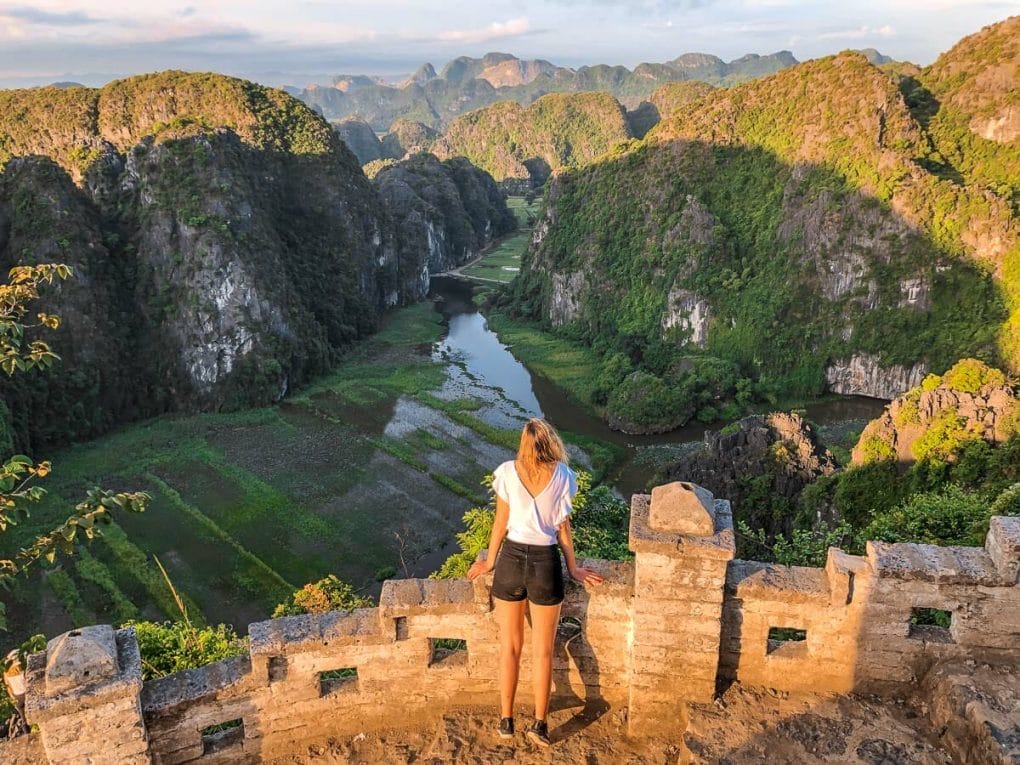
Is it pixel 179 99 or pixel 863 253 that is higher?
pixel 179 99

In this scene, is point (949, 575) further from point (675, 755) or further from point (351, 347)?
point (351, 347)

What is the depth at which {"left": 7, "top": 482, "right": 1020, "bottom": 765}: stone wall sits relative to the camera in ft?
19.2

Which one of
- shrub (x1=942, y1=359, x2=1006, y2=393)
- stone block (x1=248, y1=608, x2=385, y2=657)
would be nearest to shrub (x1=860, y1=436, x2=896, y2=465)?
shrub (x1=942, y1=359, x2=1006, y2=393)

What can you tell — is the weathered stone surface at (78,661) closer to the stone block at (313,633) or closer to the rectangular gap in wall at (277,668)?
the stone block at (313,633)

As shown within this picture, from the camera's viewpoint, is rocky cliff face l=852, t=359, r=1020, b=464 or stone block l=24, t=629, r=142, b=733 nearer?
stone block l=24, t=629, r=142, b=733

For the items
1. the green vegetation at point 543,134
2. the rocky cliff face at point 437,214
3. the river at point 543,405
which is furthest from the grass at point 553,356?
the green vegetation at point 543,134

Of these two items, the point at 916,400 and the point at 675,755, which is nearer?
the point at 675,755

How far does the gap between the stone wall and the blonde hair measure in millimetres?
1059

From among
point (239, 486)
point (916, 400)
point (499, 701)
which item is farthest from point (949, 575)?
point (239, 486)

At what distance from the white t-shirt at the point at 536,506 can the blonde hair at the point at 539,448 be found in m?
0.11

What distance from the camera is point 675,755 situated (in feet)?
20.2

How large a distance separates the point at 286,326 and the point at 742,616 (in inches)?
2139

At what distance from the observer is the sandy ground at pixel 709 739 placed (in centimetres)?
581

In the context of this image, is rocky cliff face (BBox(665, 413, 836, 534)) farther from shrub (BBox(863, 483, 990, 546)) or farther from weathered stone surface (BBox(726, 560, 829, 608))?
weathered stone surface (BBox(726, 560, 829, 608))
